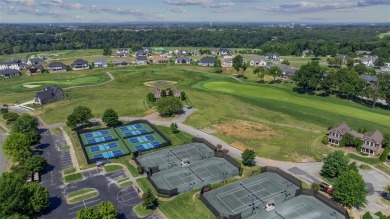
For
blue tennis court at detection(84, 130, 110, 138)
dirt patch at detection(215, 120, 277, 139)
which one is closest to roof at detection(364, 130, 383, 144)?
dirt patch at detection(215, 120, 277, 139)

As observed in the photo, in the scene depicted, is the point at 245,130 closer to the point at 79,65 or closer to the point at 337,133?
the point at 337,133

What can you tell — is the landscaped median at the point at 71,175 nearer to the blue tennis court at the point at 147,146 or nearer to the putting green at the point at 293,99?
the blue tennis court at the point at 147,146

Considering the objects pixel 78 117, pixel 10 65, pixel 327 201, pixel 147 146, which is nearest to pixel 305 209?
pixel 327 201

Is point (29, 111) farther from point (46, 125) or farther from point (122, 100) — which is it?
point (122, 100)

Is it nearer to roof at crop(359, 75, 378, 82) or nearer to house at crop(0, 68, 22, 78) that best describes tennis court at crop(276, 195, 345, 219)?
roof at crop(359, 75, 378, 82)

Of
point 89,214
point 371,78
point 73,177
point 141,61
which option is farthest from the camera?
point 141,61

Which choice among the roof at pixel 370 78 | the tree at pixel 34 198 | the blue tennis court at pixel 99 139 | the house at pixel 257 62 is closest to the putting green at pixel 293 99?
the roof at pixel 370 78
